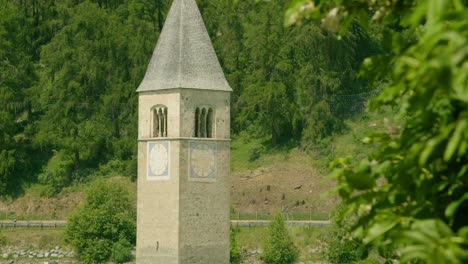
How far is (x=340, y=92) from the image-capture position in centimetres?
5578

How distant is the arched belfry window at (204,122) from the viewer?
42.3 meters

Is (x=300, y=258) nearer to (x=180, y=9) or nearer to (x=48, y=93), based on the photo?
(x=180, y=9)

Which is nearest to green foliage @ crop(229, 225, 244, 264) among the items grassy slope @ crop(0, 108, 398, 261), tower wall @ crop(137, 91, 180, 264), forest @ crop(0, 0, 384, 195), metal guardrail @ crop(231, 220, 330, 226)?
grassy slope @ crop(0, 108, 398, 261)

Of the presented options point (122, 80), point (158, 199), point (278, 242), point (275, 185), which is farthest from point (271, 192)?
point (122, 80)

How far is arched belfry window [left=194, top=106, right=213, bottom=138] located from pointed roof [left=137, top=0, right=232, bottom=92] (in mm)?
920

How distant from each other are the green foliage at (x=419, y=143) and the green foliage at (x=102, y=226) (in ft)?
141

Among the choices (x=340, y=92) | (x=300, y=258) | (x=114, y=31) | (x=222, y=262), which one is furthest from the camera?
(x=114, y=31)

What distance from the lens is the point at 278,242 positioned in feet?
153

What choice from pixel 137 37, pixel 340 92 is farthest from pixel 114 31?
pixel 340 92

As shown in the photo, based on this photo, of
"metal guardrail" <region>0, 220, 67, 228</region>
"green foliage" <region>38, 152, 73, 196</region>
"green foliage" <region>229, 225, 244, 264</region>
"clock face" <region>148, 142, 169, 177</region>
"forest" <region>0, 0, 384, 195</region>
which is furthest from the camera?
"forest" <region>0, 0, 384, 195</region>

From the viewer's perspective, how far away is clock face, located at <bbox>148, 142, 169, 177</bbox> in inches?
1671

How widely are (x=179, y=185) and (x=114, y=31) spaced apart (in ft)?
63.1

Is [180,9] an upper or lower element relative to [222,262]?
upper

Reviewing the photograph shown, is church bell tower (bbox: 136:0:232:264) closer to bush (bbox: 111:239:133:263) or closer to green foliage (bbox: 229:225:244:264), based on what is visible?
green foliage (bbox: 229:225:244:264)
